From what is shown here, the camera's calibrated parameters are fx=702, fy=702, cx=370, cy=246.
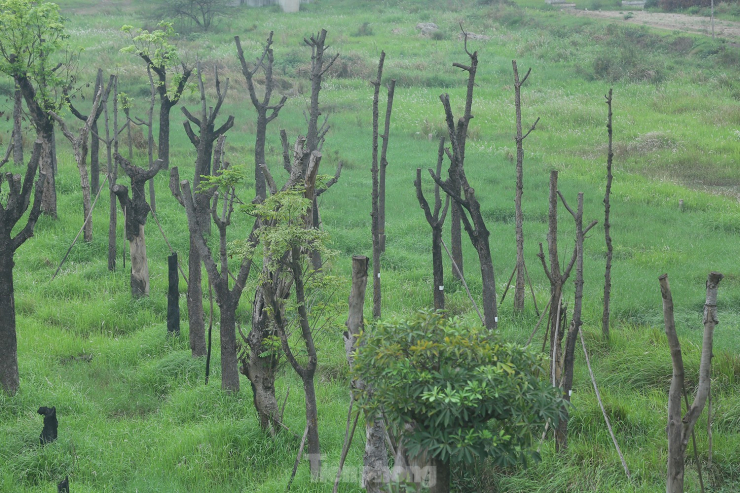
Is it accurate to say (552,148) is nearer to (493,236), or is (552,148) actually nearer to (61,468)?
(493,236)

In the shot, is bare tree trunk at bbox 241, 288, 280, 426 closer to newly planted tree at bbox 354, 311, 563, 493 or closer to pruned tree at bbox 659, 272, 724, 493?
newly planted tree at bbox 354, 311, 563, 493

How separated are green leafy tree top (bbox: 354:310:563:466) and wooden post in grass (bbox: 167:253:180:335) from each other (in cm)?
526

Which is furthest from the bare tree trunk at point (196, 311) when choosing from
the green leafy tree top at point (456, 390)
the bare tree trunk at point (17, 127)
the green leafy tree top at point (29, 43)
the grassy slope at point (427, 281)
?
the bare tree trunk at point (17, 127)

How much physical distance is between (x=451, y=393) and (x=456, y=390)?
116 mm

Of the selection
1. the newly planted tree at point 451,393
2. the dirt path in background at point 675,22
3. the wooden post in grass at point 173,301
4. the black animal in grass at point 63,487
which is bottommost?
the black animal in grass at point 63,487

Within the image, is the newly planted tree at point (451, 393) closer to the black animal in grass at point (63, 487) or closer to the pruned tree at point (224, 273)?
the pruned tree at point (224, 273)

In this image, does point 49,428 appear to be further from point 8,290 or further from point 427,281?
point 427,281

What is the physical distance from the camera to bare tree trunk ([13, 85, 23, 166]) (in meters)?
15.4

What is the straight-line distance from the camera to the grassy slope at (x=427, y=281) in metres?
7.03

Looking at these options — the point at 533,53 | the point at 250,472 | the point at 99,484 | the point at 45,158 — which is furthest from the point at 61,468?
the point at 533,53

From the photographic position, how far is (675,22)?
138ft

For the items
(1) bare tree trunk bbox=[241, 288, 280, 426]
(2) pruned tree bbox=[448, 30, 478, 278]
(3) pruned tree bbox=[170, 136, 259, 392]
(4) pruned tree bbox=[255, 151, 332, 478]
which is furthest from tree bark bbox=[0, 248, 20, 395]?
(2) pruned tree bbox=[448, 30, 478, 278]

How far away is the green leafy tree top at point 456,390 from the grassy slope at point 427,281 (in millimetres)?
1261

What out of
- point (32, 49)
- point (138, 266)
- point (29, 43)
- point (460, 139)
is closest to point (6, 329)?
point (138, 266)
